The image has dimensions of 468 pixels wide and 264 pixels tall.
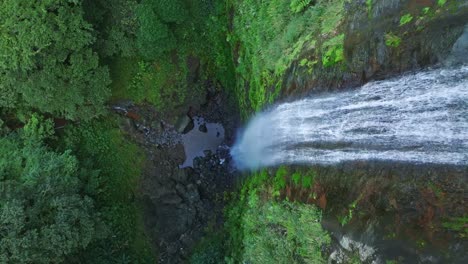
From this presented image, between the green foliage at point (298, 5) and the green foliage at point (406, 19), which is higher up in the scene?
the green foliage at point (298, 5)

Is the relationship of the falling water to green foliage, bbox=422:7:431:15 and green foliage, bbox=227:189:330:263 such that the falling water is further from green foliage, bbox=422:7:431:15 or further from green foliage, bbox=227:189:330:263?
green foliage, bbox=227:189:330:263

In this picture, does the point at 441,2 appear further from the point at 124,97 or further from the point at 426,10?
the point at 124,97

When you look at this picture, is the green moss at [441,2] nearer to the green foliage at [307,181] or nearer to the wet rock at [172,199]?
the green foliage at [307,181]

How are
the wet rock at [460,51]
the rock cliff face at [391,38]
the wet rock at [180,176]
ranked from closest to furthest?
the wet rock at [460,51], the rock cliff face at [391,38], the wet rock at [180,176]

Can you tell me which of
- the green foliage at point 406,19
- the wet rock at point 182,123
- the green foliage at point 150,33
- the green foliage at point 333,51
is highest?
the green foliage at point 150,33

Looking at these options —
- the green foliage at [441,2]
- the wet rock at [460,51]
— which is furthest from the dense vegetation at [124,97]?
the wet rock at [460,51]

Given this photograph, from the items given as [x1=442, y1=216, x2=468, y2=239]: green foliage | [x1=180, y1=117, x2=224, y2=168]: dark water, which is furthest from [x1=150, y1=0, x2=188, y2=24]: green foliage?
[x1=442, y1=216, x2=468, y2=239]: green foliage

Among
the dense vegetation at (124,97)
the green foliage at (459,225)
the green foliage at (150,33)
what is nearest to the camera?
the green foliage at (459,225)
